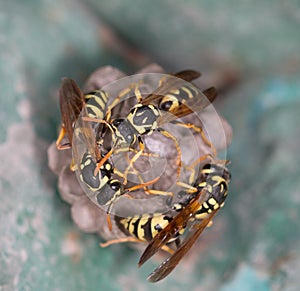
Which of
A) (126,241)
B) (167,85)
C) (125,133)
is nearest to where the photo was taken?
(125,133)

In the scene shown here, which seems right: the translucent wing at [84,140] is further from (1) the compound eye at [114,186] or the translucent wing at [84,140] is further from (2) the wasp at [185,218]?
(2) the wasp at [185,218]

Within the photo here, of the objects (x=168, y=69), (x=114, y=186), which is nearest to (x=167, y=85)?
(x=114, y=186)

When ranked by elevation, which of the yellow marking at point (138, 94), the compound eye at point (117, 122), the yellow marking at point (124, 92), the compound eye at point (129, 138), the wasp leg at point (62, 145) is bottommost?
the wasp leg at point (62, 145)

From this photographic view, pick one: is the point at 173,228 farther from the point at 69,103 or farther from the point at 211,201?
the point at 69,103

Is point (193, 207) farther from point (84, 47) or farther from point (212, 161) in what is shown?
point (84, 47)

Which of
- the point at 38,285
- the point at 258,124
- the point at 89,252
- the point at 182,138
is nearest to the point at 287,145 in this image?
the point at 258,124

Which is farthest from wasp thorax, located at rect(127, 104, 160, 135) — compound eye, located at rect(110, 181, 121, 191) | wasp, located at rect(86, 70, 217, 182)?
compound eye, located at rect(110, 181, 121, 191)

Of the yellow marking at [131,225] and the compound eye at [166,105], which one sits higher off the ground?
the compound eye at [166,105]

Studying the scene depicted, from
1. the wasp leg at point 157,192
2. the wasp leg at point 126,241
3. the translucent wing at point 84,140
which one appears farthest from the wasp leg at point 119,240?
the translucent wing at point 84,140
